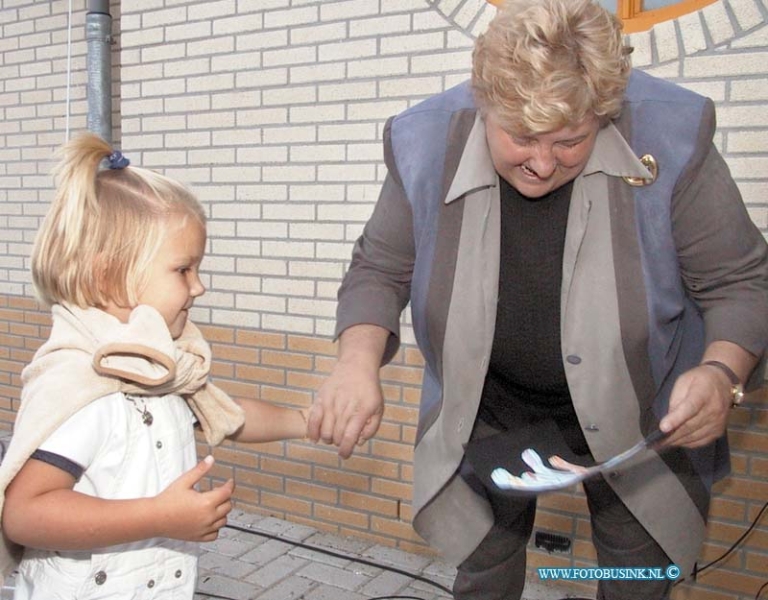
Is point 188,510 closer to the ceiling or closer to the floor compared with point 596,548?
closer to the ceiling

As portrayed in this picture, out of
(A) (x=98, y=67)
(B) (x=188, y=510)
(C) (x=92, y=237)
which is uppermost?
(A) (x=98, y=67)

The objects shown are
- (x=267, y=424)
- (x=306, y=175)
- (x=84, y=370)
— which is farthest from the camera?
(x=306, y=175)

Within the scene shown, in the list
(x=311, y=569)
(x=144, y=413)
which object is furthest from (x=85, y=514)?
(x=311, y=569)

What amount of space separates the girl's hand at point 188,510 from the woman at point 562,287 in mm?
336

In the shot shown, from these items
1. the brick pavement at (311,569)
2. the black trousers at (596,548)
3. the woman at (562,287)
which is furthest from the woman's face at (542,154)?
the brick pavement at (311,569)

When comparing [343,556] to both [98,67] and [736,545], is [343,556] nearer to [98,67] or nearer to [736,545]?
[736,545]

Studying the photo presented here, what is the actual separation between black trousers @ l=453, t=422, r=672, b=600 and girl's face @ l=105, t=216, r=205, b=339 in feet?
2.74

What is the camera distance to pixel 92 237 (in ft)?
5.45

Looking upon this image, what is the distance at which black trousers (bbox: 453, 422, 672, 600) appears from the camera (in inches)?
79.1

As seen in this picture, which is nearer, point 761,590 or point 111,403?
point 111,403

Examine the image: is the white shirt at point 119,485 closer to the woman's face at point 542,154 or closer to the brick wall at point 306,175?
the woman's face at point 542,154

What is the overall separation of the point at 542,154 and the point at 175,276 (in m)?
0.84

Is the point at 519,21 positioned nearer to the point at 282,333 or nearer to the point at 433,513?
the point at 433,513

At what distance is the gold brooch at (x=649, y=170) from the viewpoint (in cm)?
178
